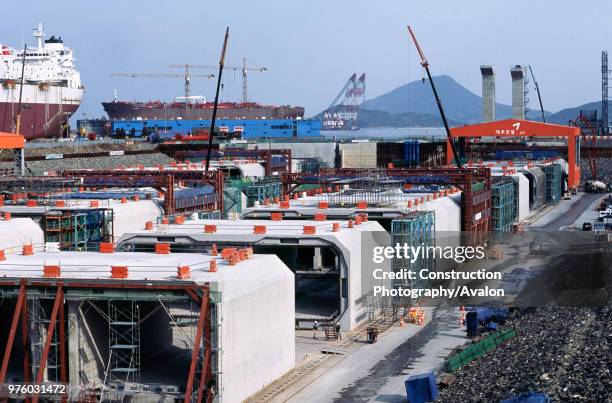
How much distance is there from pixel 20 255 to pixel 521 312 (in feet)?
47.1

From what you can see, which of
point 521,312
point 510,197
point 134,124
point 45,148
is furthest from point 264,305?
point 134,124

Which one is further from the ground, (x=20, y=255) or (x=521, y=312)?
(x=20, y=255)

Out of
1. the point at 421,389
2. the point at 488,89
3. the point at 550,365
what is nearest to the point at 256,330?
the point at 421,389

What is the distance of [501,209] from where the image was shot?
52344 millimetres

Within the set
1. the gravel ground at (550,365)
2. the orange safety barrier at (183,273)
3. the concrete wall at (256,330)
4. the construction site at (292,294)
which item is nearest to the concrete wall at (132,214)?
the construction site at (292,294)

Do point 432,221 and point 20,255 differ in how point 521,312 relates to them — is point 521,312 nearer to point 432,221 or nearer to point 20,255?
point 432,221

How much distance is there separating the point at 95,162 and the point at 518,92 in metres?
53.0

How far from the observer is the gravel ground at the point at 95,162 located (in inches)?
2739

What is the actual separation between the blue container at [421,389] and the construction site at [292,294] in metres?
0.03

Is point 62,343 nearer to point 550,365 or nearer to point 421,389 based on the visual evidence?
point 421,389

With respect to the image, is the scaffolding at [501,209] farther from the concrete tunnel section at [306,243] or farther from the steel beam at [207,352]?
the steel beam at [207,352]

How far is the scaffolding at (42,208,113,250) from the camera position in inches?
1364

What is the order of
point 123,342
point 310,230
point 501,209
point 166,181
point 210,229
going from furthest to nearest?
point 501,209, point 166,181, point 210,229, point 310,230, point 123,342

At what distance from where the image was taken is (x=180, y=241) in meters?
30.9
